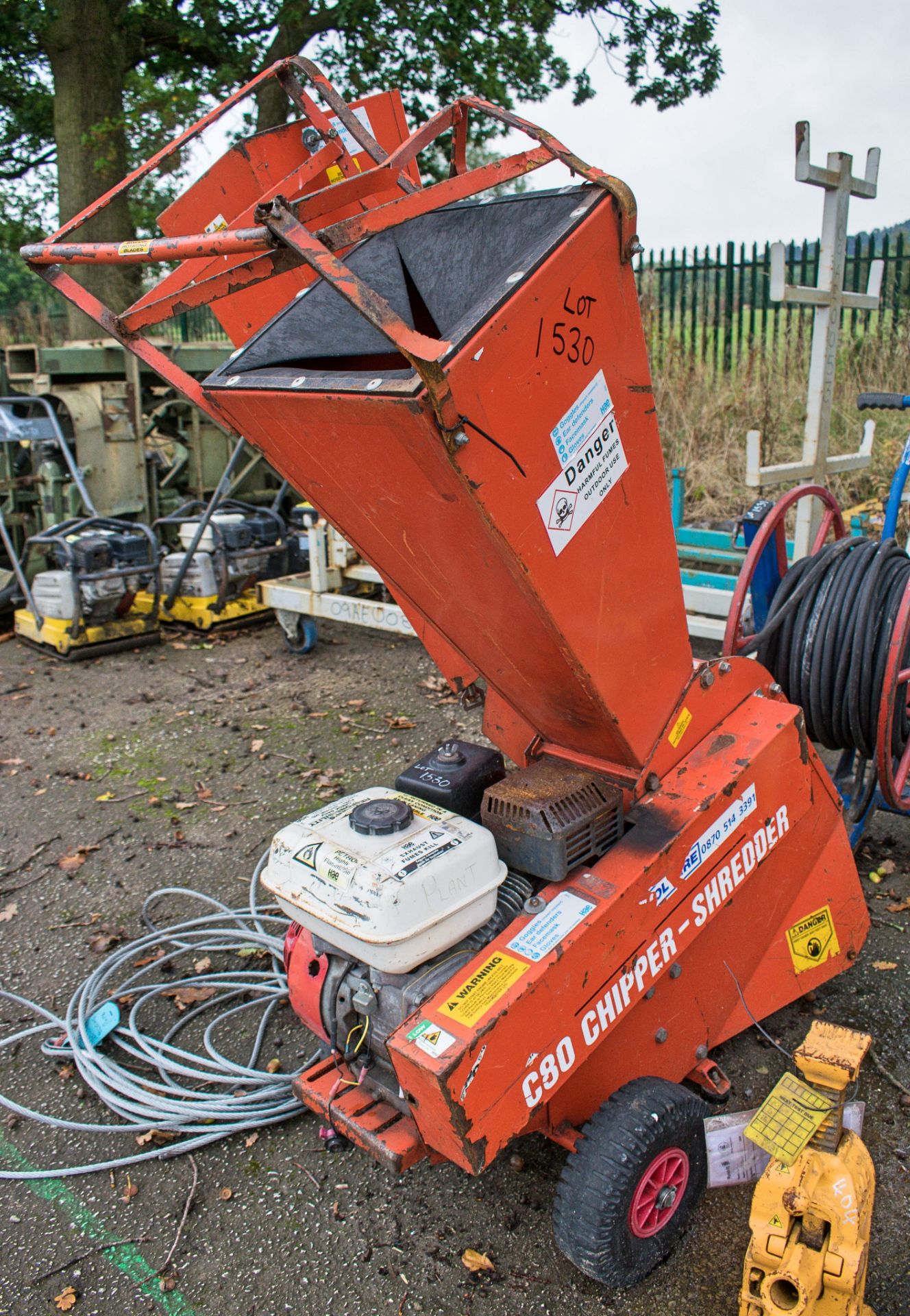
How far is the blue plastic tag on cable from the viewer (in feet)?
10.7

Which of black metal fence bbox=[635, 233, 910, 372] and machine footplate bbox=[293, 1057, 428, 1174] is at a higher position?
black metal fence bbox=[635, 233, 910, 372]

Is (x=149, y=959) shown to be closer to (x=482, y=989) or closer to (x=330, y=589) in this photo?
(x=482, y=989)

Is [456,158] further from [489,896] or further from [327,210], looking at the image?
[489,896]

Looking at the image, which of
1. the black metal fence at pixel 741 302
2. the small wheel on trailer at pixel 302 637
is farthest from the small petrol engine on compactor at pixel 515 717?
the black metal fence at pixel 741 302

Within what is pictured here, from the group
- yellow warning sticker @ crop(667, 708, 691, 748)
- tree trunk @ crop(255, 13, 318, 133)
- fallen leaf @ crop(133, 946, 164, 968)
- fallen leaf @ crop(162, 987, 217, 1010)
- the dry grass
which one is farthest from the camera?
tree trunk @ crop(255, 13, 318, 133)

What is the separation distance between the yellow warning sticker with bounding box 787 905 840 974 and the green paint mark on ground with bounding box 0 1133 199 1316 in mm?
1930

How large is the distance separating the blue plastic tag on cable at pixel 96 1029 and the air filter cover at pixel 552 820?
156 cm

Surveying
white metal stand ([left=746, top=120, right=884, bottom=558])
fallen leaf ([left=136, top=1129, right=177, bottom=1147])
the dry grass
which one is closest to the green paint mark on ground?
fallen leaf ([left=136, top=1129, right=177, bottom=1147])

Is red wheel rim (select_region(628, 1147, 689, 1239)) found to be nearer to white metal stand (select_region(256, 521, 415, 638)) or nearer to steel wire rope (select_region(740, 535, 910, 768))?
steel wire rope (select_region(740, 535, 910, 768))

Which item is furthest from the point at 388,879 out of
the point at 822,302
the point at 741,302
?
the point at 741,302

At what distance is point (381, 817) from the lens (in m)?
2.48

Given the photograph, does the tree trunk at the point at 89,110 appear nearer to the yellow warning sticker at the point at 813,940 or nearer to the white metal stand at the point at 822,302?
the white metal stand at the point at 822,302

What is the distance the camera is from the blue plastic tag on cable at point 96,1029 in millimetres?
3258

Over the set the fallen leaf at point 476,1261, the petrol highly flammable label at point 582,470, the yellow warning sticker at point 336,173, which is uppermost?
the yellow warning sticker at point 336,173
